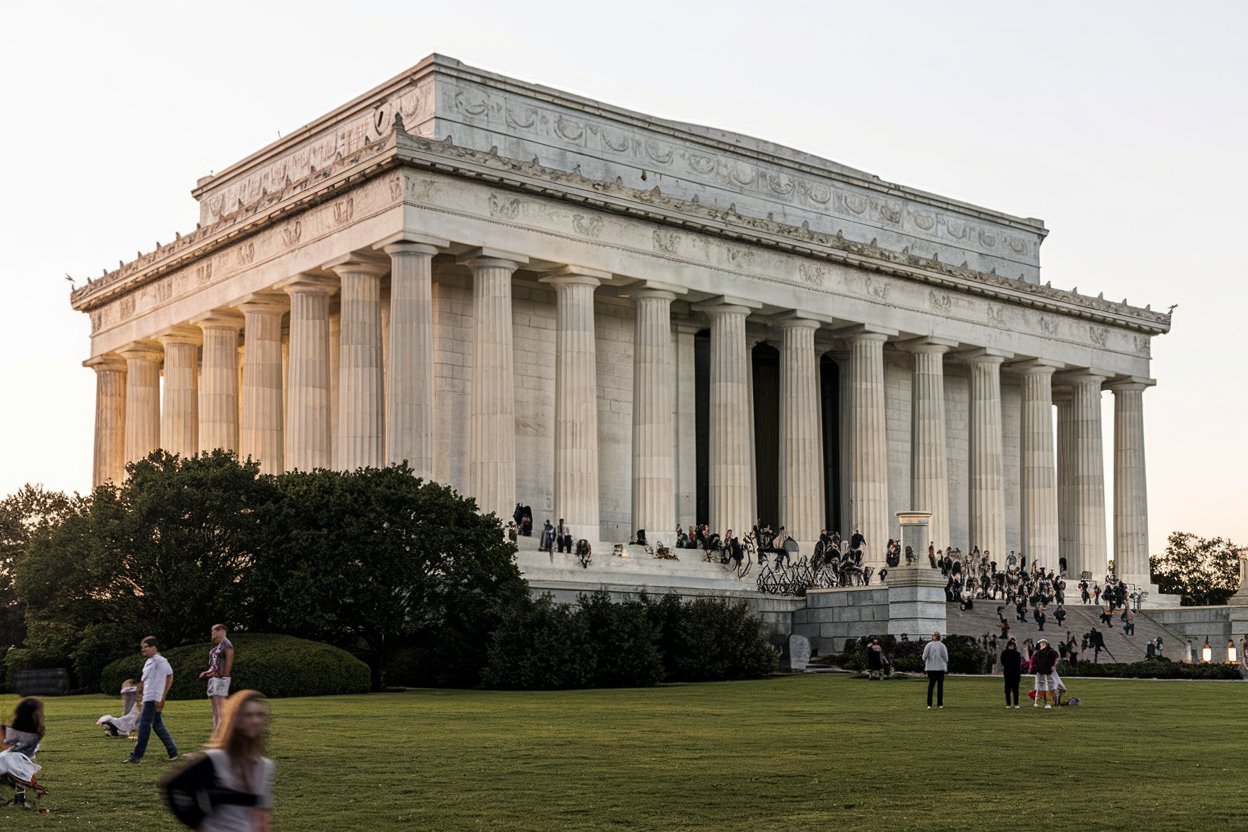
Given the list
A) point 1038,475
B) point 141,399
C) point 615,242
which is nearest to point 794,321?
point 615,242

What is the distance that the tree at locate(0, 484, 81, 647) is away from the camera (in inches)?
2638

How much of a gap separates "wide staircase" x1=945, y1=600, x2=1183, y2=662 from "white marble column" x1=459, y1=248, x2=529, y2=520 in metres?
17.9

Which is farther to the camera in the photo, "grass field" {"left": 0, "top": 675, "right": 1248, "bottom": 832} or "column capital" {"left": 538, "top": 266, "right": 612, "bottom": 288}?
"column capital" {"left": 538, "top": 266, "right": 612, "bottom": 288}

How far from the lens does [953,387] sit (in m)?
90.6

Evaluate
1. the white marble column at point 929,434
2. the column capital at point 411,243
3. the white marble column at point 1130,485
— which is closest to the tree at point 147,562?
the column capital at point 411,243

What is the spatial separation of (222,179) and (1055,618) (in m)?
43.8

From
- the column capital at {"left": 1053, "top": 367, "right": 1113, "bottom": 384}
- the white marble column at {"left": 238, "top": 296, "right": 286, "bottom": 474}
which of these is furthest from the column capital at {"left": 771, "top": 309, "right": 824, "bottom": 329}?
the white marble column at {"left": 238, "top": 296, "right": 286, "bottom": 474}

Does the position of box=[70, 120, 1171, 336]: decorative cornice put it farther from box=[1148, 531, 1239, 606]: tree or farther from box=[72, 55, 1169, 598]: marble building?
box=[1148, 531, 1239, 606]: tree

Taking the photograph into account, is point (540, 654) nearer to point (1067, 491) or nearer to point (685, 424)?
point (685, 424)

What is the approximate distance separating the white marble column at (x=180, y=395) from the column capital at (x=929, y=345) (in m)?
33.9

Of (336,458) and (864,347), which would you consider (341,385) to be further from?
(864,347)

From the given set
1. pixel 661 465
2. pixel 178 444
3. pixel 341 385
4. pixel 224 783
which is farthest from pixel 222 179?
pixel 224 783

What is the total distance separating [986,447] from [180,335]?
39.6 metres

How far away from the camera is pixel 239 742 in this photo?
11.3 meters
